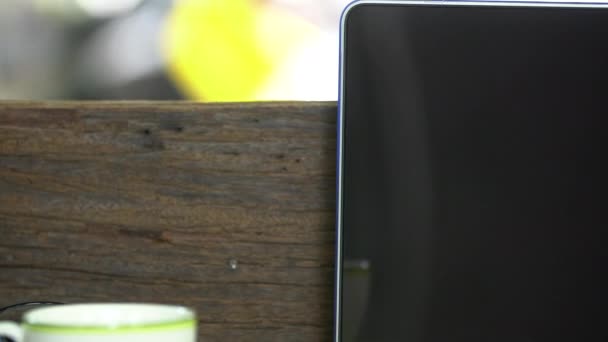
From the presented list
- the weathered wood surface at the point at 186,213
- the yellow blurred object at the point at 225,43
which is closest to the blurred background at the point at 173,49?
the yellow blurred object at the point at 225,43

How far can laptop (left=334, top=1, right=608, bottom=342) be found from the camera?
1.35ft

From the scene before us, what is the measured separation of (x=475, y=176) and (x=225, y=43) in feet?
4.19

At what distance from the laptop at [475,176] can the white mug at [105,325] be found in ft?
0.51

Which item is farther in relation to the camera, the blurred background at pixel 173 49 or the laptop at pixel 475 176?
the blurred background at pixel 173 49

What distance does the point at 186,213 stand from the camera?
0.46m

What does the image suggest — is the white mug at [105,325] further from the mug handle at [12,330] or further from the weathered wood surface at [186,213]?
the weathered wood surface at [186,213]

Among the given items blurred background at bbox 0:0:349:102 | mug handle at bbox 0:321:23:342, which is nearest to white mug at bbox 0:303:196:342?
mug handle at bbox 0:321:23:342

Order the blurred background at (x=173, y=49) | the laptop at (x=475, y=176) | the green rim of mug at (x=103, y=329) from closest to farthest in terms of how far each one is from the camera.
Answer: the green rim of mug at (x=103, y=329) < the laptop at (x=475, y=176) < the blurred background at (x=173, y=49)

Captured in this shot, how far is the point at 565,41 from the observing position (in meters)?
0.43

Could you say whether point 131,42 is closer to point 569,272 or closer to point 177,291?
point 177,291

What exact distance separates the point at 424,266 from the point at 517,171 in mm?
73

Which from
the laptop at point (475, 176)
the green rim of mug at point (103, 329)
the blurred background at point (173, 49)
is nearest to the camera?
the green rim of mug at point (103, 329)

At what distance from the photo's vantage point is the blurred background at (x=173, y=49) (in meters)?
1.59

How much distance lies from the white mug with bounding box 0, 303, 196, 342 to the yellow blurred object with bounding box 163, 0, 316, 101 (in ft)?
4.39
